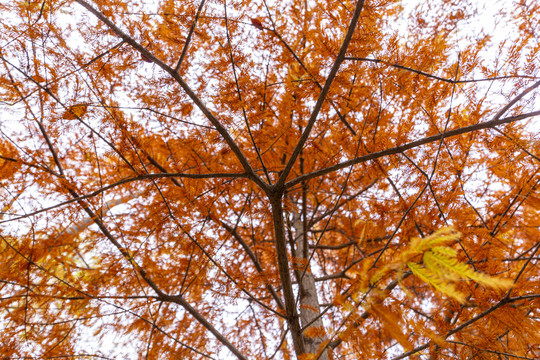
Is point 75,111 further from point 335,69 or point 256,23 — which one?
point 335,69

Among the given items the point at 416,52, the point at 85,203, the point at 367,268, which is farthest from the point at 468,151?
the point at 85,203

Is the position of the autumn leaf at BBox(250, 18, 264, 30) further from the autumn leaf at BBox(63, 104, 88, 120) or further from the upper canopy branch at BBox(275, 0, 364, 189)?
the autumn leaf at BBox(63, 104, 88, 120)

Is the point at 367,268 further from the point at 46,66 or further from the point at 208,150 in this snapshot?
the point at 46,66

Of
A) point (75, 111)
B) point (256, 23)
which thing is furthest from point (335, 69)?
point (75, 111)

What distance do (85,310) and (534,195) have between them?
3.77 meters

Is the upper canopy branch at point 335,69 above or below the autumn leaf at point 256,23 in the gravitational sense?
below

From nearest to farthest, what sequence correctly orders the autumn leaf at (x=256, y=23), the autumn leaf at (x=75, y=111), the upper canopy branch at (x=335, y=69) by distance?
the upper canopy branch at (x=335, y=69) < the autumn leaf at (x=75, y=111) < the autumn leaf at (x=256, y=23)

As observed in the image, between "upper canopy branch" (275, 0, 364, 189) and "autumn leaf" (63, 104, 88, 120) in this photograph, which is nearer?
"upper canopy branch" (275, 0, 364, 189)

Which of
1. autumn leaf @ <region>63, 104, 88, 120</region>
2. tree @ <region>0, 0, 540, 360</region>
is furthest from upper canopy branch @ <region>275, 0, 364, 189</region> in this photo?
autumn leaf @ <region>63, 104, 88, 120</region>

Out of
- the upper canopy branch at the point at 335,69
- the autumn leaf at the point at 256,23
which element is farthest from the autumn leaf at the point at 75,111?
the upper canopy branch at the point at 335,69

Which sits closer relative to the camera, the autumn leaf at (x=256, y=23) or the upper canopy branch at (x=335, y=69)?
the upper canopy branch at (x=335, y=69)

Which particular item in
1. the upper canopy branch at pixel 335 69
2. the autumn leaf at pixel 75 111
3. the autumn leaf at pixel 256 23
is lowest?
the upper canopy branch at pixel 335 69

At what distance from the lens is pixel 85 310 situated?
277 cm

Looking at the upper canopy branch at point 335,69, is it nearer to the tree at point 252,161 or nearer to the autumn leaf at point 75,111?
the tree at point 252,161
